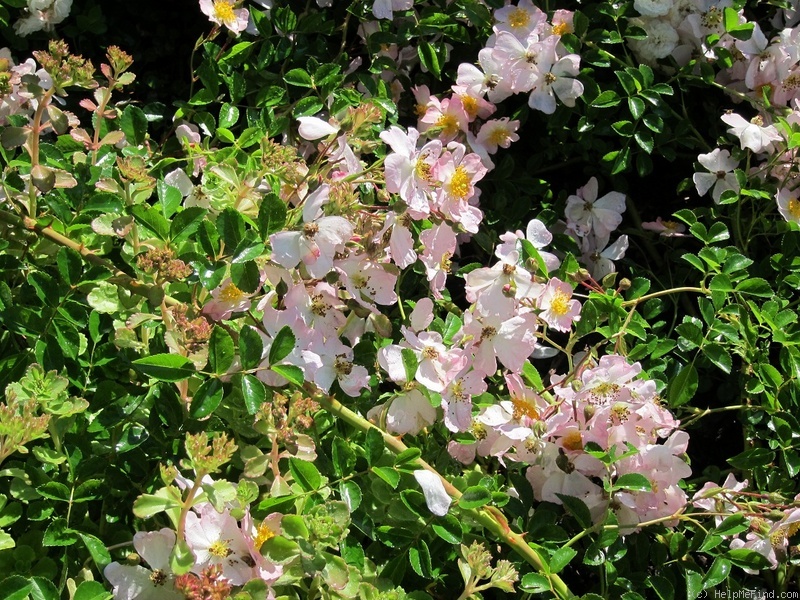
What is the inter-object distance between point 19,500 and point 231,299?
0.37m

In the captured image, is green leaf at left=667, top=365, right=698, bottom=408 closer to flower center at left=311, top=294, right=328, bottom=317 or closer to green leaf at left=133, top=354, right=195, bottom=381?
flower center at left=311, top=294, right=328, bottom=317

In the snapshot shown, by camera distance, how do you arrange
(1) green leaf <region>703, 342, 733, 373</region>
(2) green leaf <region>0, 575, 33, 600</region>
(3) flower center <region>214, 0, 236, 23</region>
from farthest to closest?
1. (3) flower center <region>214, 0, 236, 23</region>
2. (1) green leaf <region>703, 342, 733, 373</region>
3. (2) green leaf <region>0, 575, 33, 600</region>

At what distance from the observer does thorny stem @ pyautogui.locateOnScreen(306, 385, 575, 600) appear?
1061 mm

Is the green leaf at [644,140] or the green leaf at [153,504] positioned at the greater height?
the green leaf at [153,504]

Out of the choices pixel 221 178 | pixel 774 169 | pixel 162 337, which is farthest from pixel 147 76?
pixel 774 169

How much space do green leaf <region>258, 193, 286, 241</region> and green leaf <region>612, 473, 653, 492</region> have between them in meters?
0.61

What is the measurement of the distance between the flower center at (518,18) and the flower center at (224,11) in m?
0.55

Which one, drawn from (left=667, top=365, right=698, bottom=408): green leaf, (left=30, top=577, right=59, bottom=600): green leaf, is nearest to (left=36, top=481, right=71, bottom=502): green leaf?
(left=30, top=577, right=59, bottom=600): green leaf

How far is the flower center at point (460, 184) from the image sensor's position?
117 centimetres

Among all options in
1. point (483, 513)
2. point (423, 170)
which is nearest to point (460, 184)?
point (423, 170)

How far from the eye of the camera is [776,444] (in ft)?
4.56

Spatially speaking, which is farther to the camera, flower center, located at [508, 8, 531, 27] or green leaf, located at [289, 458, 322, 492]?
flower center, located at [508, 8, 531, 27]

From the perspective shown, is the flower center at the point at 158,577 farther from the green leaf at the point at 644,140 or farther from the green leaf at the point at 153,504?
the green leaf at the point at 644,140

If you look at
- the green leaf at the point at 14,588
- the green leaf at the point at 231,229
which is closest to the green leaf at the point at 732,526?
the green leaf at the point at 231,229
